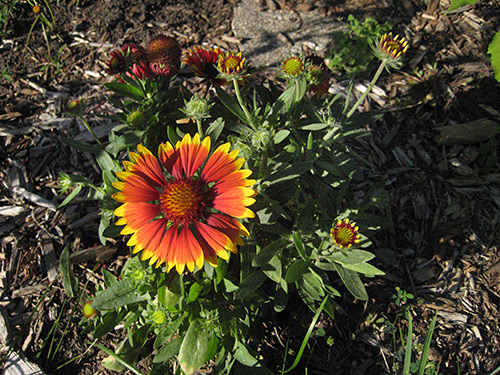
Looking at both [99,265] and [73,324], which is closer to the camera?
[73,324]

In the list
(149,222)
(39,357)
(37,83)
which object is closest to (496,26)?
(149,222)

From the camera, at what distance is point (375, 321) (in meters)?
2.22

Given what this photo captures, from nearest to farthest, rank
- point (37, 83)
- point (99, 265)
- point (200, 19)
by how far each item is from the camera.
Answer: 1. point (99, 265)
2. point (37, 83)
3. point (200, 19)

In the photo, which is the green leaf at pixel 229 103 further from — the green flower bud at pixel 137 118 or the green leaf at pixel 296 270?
the green leaf at pixel 296 270

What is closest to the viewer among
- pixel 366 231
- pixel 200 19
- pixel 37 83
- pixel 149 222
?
pixel 149 222

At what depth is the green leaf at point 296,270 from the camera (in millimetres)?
1695

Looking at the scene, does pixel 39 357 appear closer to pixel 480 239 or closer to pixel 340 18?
pixel 480 239

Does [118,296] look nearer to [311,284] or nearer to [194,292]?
[194,292]

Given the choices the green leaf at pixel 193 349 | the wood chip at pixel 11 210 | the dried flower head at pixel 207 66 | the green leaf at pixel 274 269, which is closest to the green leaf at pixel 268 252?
the green leaf at pixel 274 269

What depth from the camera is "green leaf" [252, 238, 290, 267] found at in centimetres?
170

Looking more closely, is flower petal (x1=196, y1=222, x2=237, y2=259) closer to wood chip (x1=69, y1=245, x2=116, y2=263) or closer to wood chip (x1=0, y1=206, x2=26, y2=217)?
wood chip (x1=69, y1=245, x2=116, y2=263)

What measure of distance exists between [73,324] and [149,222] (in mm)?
1134

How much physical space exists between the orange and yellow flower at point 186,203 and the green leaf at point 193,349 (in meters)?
0.44

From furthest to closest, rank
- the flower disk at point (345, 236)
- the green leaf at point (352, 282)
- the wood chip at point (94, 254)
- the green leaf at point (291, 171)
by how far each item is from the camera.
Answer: the wood chip at point (94, 254), the green leaf at point (352, 282), the green leaf at point (291, 171), the flower disk at point (345, 236)
